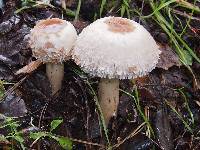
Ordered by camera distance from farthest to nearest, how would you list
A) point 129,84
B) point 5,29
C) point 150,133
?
point 5,29, point 129,84, point 150,133

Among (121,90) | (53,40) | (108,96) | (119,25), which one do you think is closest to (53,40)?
(53,40)

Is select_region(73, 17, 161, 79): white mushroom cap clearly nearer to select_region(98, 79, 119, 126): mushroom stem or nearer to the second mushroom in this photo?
the second mushroom

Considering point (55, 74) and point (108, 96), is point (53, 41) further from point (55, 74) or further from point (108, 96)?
point (108, 96)

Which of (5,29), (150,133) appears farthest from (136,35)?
(5,29)

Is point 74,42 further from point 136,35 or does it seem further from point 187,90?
point 187,90

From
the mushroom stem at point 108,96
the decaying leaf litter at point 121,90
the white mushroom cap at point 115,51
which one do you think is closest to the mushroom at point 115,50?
the white mushroom cap at point 115,51
